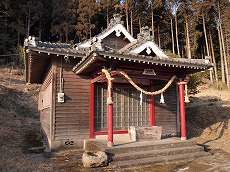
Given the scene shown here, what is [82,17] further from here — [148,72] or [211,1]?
[148,72]

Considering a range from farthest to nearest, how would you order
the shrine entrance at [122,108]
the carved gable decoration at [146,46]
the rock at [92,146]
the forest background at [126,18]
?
the forest background at [126,18]
the shrine entrance at [122,108]
the carved gable decoration at [146,46]
the rock at [92,146]

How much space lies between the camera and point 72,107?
9289 millimetres

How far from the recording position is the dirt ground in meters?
6.73

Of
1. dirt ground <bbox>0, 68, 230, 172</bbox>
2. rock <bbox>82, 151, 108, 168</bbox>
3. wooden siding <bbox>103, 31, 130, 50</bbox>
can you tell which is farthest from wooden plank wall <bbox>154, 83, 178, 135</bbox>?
rock <bbox>82, 151, 108, 168</bbox>

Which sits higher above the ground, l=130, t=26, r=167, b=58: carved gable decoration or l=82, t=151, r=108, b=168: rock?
l=130, t=26, r=167, b=58: carved gable decoration

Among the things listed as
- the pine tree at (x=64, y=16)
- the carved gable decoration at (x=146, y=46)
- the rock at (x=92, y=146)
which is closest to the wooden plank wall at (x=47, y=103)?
the rock at (x=92, y=146)

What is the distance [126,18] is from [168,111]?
2066 cm

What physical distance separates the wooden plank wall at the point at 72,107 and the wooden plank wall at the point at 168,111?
394 centimetres

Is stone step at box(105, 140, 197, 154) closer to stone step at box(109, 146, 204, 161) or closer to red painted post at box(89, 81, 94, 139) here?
stone step at box(109, 146, 204, 161)

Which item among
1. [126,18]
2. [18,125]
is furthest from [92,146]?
[126,18]

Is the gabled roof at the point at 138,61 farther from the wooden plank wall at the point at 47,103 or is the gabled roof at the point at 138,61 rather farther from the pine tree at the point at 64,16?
the pine tree at the point at 64,16

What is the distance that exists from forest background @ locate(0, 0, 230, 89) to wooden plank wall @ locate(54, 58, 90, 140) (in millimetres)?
21181

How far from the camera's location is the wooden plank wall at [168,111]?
11273 millimetres

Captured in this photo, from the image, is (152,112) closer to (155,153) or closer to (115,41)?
(155,153)
